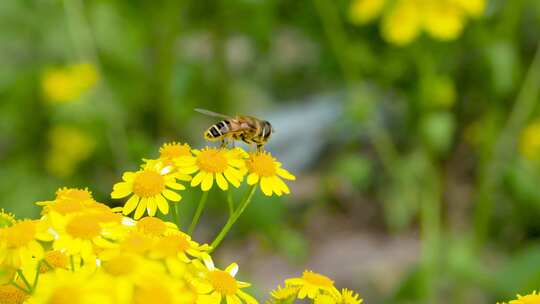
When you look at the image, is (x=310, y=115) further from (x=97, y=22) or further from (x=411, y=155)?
(x=97, y=22)

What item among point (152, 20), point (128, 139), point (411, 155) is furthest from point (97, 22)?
point (411, 155)

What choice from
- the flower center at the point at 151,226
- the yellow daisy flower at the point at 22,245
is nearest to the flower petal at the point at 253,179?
the flower center at the point at 151,226

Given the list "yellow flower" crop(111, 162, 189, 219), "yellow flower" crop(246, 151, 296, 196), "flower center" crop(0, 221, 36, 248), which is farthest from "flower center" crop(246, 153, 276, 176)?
"flower center" crop(0, 221, 36, 248)

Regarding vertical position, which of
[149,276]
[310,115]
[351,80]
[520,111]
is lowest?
[149,276]

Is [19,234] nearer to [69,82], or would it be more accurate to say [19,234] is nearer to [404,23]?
[404,23]

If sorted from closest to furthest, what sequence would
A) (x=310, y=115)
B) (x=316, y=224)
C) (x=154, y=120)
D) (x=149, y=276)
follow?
(x=149, y=276) → (x=154, y=120) → (x=316, y=224) → (x=310, y=115)

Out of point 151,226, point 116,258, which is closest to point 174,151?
point 151,226

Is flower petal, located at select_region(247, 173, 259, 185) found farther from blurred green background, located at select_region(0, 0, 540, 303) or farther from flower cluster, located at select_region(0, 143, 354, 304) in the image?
blurred green background, located at select_region(0, 0, 540, 303)
